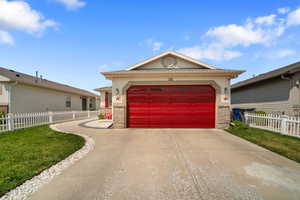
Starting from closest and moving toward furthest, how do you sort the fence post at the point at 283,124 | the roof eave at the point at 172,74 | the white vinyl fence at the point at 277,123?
the white vinyl fence at the point at 277,123
the fence post at the point at 283,124
the roof eave at the point at 172,74

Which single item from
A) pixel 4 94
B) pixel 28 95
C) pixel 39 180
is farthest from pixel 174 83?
pixel 4 94

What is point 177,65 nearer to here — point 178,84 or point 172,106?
point 178,84

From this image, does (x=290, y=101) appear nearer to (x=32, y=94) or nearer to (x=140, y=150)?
(x=140, y=150)

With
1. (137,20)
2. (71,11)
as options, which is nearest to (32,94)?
(71,11)

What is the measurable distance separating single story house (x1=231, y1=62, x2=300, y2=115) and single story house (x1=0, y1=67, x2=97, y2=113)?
19.2 m

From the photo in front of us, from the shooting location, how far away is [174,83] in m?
8.11

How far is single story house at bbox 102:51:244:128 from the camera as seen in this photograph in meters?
7.95

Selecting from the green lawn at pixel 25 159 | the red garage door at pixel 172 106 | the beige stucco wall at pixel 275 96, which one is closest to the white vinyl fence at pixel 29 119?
the green lawn at pixel 25 159

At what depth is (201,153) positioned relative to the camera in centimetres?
420

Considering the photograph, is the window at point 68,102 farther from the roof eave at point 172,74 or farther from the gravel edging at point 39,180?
the gravel edging at point 39,180

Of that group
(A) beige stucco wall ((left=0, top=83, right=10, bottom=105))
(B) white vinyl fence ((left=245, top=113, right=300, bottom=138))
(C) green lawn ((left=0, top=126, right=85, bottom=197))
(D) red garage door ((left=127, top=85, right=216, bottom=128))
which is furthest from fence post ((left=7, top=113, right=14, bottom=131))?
(B) white vinyl fence ((left=245, top=113, right=300, bottom=138))

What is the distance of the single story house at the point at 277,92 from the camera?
27.8 feet

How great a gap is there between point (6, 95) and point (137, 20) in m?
11.4

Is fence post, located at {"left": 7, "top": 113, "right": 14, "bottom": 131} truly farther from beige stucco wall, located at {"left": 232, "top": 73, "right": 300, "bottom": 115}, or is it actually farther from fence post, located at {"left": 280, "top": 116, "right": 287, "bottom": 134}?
beige stucco wall, located at {"left": 232, "top": 73, "right": 300, "bottom": 115}
